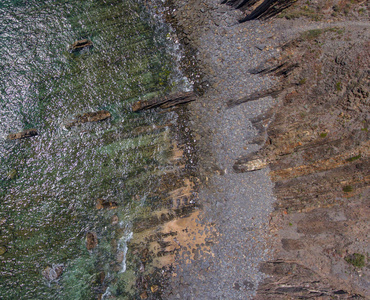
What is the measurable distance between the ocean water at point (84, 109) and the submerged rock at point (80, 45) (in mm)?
268

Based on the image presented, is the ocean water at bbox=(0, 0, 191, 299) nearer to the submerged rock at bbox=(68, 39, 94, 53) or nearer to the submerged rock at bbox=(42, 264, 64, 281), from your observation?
the submerged rock at bbox=(68, 39, 94, 53)

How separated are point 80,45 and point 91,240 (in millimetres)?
10144

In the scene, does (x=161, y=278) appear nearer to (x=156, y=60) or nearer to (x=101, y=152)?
(x=101, y=152)

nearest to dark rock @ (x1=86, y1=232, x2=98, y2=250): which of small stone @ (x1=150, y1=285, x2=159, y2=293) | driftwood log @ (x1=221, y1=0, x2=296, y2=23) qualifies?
small stone @ (x1=150, y1=285, x2=159, y2=293)

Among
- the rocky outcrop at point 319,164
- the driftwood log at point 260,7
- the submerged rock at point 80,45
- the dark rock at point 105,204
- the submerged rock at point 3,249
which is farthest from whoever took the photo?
the submerged rock at point 80,45

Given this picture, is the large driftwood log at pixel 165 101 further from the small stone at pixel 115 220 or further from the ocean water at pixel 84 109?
the small stone at pixel 115 220

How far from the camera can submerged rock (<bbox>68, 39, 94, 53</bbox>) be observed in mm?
11047

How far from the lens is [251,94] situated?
1069 cm

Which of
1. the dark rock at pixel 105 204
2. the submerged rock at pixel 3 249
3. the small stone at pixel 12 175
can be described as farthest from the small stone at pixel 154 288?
the small stone at pixel 12 175

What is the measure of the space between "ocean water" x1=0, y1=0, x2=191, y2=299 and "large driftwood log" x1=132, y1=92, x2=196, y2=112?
318mm

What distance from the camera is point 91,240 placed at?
10805 millimetres

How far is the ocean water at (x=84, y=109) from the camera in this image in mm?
10969

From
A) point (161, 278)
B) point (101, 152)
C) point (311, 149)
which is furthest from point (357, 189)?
point (101, 152)

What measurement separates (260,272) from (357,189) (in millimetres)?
5946
